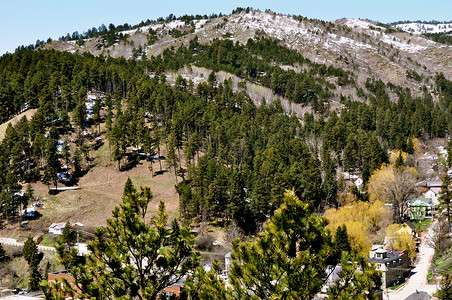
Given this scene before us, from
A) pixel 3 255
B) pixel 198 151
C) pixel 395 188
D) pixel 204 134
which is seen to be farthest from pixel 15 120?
pixel 395 188

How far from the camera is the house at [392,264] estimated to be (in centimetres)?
4919

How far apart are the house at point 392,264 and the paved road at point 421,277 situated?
109cm

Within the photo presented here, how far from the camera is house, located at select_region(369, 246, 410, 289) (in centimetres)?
4919

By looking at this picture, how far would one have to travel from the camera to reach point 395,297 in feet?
146

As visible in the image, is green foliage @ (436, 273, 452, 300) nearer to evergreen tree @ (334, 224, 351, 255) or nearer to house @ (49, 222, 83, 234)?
evergreen tree @ (334, 224, 351, 255)

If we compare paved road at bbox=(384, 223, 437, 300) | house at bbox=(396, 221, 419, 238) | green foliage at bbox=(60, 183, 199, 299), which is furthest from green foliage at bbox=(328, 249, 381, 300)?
house at bbox=(396, 221, 419, 238)

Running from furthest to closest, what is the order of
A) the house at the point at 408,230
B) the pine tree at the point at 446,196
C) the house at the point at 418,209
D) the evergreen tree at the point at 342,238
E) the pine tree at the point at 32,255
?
the house at the point at 418,209, the house at the point at 408,230, the pine tree at the point at 446,196, the pine tree at the point at 32,255, the evergreen tree at the point at 342,238

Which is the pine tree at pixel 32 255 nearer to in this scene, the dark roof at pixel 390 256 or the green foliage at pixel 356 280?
the dark roof at pixel 390 256

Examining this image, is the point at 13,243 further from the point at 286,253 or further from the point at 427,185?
the point at 427,185

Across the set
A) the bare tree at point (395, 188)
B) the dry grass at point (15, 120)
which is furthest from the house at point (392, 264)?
the dry grass at point (15, 120)

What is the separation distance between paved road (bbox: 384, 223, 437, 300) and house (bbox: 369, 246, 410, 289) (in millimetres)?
1091

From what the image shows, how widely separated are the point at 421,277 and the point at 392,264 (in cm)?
342

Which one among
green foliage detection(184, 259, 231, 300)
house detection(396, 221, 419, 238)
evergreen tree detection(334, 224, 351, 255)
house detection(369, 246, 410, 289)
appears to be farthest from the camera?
house detection(396, 221, 419, 238)

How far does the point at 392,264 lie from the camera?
166 ft
